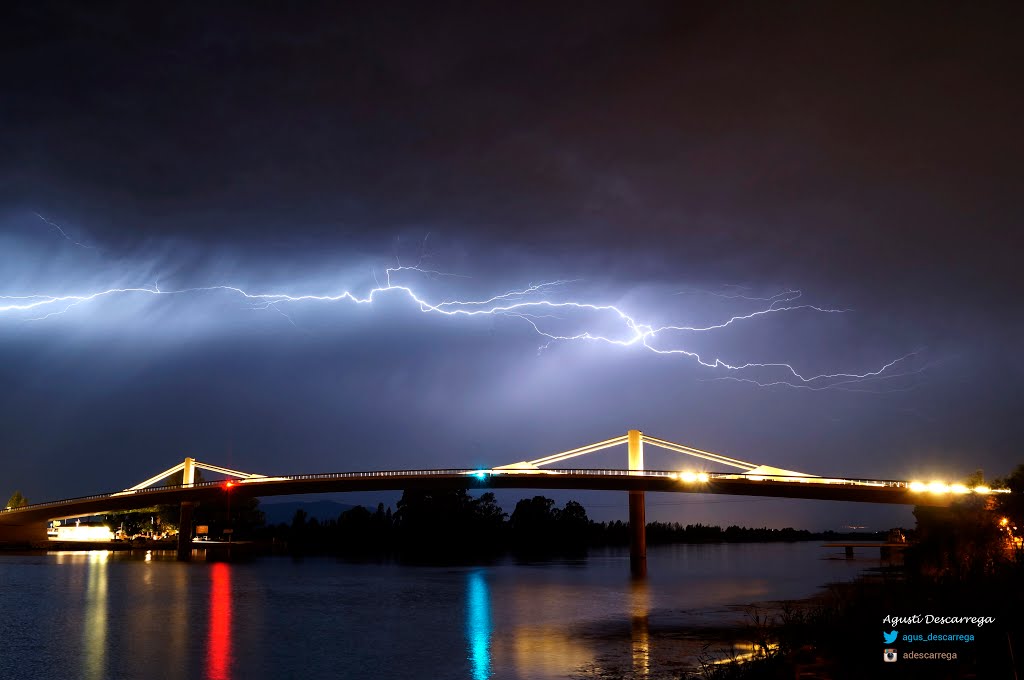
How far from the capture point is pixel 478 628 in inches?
1253

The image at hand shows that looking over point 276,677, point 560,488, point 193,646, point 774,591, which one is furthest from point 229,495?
point 276,677

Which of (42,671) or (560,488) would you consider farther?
(560,488)

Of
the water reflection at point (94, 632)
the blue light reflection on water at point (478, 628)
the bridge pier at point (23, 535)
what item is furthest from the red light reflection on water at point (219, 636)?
the bridge pier at point (23, 535)

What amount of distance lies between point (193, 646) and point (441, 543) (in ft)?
497

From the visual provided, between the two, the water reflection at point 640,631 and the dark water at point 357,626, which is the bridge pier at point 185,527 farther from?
the water reflection at point 640,631

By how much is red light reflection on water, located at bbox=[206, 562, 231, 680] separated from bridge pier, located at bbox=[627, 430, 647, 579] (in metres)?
44.9

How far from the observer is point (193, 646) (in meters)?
26.5

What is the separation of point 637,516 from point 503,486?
50.6 ft

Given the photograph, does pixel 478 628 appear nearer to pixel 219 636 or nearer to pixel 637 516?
pixel 219 636

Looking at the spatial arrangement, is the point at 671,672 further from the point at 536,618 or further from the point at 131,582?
the point at 131,582

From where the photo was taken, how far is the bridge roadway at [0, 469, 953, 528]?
236 ft

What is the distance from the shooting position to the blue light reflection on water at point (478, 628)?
23.2 meters

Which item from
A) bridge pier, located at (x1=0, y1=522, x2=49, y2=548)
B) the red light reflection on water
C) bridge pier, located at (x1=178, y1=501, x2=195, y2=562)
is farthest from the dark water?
bridge pier, located at (x1=0, y1=522, x2=49, y2=548)

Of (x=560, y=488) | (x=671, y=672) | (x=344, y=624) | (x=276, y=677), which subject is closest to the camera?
(x=671, y=672)
